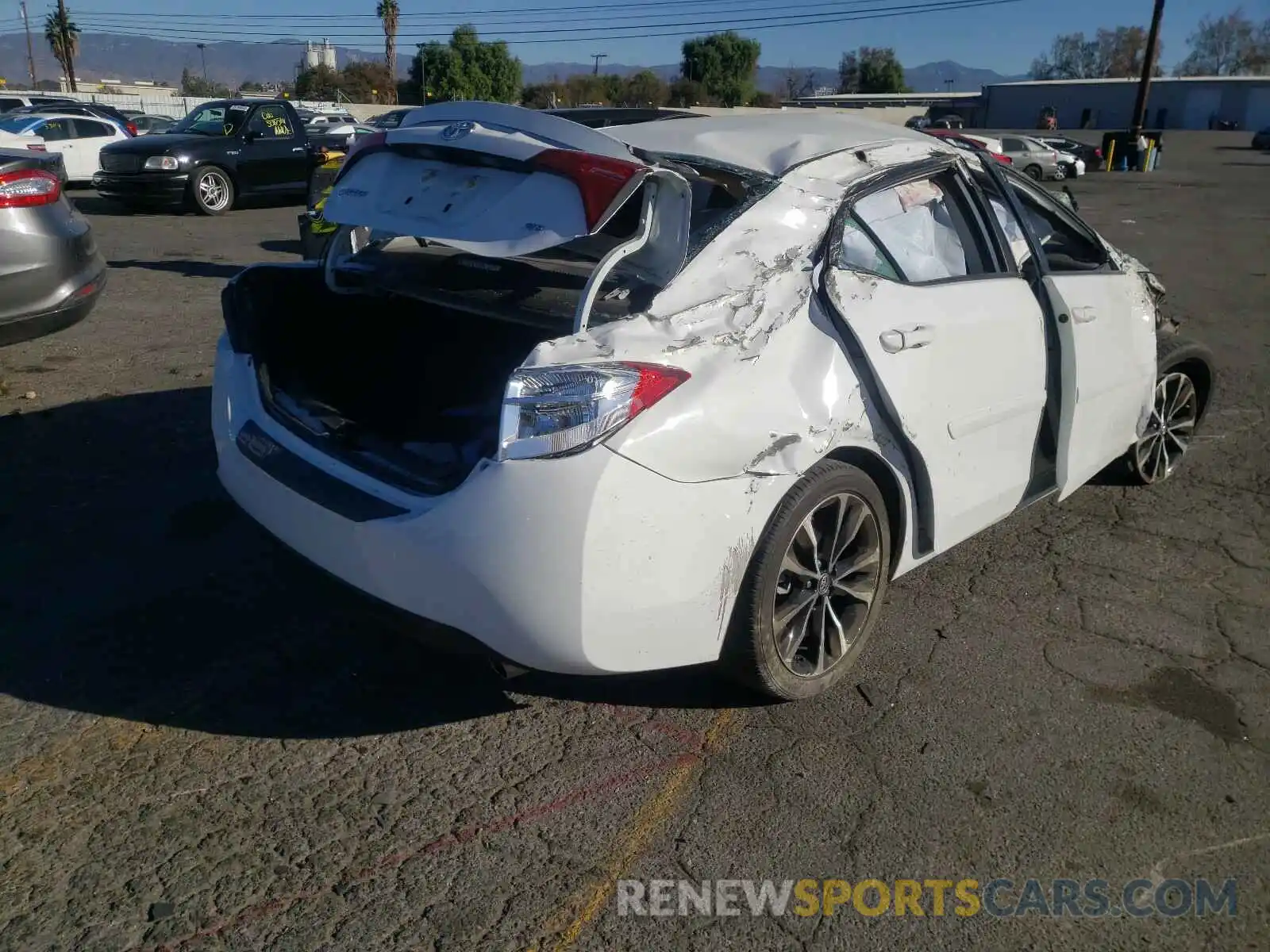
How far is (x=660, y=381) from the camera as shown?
2.75 meters

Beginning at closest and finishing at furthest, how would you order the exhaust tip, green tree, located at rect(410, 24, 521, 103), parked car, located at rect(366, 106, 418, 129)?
the exhaust tip, parked car, located at rect(366, 106, 418, 129), green tree, located at rect(410, 24, 521, 103)

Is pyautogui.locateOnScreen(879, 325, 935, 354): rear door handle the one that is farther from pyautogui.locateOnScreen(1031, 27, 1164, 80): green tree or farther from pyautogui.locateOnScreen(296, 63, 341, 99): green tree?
pyautogui.locateOnScreen(1031, 27, 1164, 80): green tree

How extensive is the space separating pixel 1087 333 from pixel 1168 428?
4.92ft

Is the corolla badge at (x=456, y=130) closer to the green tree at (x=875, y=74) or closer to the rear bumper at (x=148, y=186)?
the rear bumper at (x=148, y=186)

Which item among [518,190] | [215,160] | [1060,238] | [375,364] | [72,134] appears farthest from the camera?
[72,134]

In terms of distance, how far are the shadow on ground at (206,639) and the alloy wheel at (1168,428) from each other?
9.53ft

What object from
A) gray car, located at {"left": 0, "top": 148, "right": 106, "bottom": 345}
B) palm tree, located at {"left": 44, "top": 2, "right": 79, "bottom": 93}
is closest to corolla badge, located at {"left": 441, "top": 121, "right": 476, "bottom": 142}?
gray car, located at {"left": 0, "top": 148, "right": 106, "bottom": 345}

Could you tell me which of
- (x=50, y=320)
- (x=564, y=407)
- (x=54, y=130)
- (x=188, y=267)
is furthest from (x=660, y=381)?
(x=54, y=130)

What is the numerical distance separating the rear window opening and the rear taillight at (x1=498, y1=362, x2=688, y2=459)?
0.34m

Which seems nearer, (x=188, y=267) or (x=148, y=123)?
(x=188, y=267)

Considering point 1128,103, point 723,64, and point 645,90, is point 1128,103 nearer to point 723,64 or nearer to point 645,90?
point 723,64

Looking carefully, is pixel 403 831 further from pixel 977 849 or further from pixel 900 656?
pixel 900 656

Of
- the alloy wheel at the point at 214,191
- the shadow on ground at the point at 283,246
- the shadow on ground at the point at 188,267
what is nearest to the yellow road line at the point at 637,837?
the shadow on ground at the point at 188,267

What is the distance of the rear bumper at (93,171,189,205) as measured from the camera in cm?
1598
